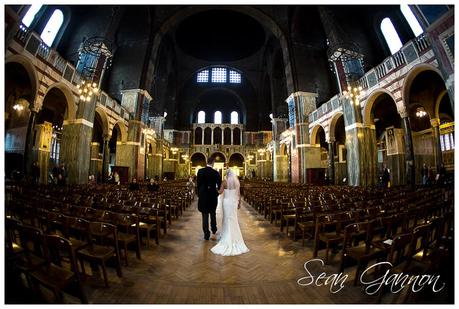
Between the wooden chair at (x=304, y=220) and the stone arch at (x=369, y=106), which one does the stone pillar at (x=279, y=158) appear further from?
the wooden chair at (x=304, y=220)

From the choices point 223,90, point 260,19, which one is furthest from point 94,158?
point 223,90

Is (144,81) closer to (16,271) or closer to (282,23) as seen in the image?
(282,23)

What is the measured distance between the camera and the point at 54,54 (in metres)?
12.2

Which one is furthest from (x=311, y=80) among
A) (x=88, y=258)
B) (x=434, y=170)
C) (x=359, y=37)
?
(x=88, y=258)

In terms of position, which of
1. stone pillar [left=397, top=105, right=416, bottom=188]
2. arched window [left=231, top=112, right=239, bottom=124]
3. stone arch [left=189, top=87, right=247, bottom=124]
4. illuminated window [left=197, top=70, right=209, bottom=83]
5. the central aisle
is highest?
illuminated window [left=197, top=70, right=209, bottom=83]

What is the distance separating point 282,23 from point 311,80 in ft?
22.9

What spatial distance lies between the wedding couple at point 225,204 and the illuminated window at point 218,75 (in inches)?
1680

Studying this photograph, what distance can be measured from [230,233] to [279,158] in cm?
2717

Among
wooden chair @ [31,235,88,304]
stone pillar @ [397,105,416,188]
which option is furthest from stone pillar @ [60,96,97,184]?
stone pillar @ [397,105,416,188]

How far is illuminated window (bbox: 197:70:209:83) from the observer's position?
148ft

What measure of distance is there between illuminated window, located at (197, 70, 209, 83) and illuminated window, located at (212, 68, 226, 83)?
1.21 metres

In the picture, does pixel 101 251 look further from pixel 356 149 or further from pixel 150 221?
pixel 356 149
